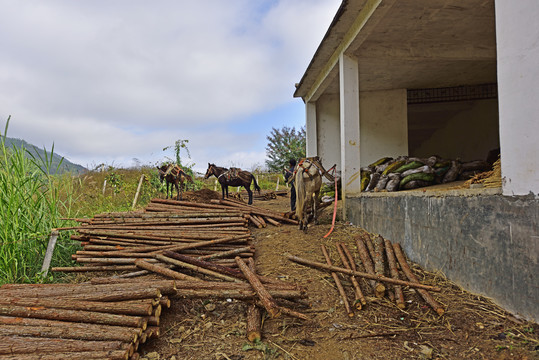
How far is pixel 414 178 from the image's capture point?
246 inches

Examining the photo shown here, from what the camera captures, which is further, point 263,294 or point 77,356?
point 263,294

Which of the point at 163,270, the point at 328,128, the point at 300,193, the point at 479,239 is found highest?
the point at 328,128

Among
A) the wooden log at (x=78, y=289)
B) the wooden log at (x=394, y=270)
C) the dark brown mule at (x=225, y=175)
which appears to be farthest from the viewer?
the dark brown mule at (x=225, y=175)

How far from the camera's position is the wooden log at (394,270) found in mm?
3871

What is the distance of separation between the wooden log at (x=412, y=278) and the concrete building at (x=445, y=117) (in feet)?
0.55

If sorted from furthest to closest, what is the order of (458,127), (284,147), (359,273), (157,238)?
(284,147)
(458,127)
(157,238)
(359,273)

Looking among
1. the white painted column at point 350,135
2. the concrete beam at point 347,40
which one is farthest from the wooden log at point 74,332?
the concrete beam at point 347,40

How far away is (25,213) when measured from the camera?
5.25m

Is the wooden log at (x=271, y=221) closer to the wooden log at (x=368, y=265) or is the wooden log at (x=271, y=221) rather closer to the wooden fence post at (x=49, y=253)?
the wooden log at (x=368, y=265)

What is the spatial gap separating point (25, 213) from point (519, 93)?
6544mm

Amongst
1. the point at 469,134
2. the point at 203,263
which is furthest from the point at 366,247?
the point at 469,134

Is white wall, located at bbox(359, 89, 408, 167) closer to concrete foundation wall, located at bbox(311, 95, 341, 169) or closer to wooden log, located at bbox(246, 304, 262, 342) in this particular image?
concrete foundation wall, located at bbox(311, 95, 341, 169)

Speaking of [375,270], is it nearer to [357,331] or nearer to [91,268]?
[357,331]

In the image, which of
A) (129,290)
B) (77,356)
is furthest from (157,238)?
(77,356)
